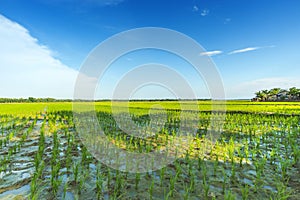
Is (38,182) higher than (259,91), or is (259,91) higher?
(259,91)

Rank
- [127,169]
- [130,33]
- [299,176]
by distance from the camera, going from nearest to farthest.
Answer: [299,176] → [127,169] → [130,33]

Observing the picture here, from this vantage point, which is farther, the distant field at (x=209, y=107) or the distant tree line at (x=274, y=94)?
the distant tree line at (x=274, y=94)

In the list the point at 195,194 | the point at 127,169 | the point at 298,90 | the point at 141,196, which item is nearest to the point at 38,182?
the point at 127,169

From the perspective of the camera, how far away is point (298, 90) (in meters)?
36.2

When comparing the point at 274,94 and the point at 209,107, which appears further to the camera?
the point at 274,94

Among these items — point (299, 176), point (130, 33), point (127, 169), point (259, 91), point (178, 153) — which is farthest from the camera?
point (259, 91)

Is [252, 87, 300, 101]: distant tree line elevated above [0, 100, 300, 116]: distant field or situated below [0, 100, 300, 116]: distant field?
above

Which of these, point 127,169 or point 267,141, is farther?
point 267,141

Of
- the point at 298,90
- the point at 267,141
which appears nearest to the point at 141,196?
the point at 267,141

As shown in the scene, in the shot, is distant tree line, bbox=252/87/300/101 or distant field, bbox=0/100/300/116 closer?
distant field, bbox=0/100/300/116

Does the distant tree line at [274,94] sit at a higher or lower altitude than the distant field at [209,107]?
higher

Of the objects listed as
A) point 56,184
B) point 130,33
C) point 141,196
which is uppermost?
point 130,33

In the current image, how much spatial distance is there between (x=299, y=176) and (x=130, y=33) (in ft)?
17.7

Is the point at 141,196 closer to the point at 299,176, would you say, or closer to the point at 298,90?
the point at 299,176
